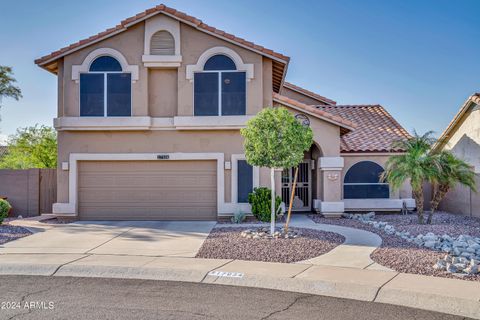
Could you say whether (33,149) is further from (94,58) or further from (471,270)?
(471,270)

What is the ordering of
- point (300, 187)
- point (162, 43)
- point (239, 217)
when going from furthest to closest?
point (300, 187)
point (162, 43)
point (239, 217)

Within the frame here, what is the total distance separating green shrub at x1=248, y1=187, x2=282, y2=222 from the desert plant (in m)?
0.48

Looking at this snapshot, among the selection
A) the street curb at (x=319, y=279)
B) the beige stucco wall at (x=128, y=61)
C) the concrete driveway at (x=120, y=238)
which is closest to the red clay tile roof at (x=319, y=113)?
the beige stucco wall at (x=128, y=61)

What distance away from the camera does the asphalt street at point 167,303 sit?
6.41 m

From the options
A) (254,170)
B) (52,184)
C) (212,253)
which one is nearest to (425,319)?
(212,253)

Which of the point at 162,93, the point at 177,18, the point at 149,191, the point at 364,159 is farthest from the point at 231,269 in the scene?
the point at 364,159

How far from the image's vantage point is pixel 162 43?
16.3 meters

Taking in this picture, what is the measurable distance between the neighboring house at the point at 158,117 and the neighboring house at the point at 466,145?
7481 millimetres

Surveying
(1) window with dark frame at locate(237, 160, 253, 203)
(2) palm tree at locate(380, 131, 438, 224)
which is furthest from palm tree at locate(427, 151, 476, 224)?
(1) window with dark frame at locate(237, 160, 253, 203)

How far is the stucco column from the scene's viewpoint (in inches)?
671

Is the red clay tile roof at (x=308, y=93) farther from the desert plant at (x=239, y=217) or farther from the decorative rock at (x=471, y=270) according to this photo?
the decorative rock at (x=471, y=270)

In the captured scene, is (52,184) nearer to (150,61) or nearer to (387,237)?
(150,61)

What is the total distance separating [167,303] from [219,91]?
10308 millimetres

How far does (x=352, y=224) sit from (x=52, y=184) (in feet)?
40.4
